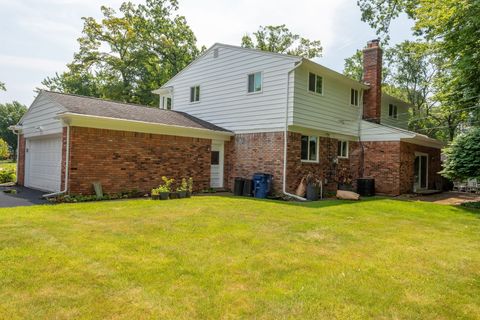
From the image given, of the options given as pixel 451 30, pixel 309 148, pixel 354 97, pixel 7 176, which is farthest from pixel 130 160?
pixel 451 30

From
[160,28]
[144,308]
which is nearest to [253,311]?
[144,308]

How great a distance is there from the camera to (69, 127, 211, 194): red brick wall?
10.7 metres

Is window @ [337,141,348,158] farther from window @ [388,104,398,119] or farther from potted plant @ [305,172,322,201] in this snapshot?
window @ [388,104,398,119]

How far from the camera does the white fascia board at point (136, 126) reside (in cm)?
1042

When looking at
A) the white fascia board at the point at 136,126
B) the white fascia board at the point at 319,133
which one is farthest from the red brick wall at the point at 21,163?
the white fascia board at the point at 319,133

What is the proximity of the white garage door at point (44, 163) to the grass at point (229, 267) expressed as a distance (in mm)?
4520

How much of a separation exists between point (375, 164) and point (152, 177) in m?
10.4

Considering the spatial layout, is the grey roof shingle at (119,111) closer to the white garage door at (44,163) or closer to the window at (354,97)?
the white garage door at (44,163)

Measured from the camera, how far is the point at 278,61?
517 inches

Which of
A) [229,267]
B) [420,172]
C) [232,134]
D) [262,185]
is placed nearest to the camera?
[229,267]

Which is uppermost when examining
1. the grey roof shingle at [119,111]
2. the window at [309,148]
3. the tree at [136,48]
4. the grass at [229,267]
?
the tree at [136,48]

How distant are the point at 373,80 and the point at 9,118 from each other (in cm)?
5888

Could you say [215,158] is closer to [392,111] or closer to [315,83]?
[315,83]

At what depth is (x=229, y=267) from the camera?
445cm
